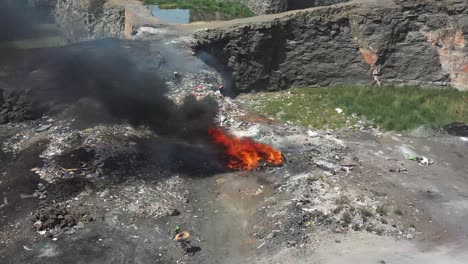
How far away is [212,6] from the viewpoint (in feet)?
74.3

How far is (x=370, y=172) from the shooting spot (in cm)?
1066

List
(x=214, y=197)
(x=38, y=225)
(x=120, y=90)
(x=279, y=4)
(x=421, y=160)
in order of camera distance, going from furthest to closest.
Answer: (x=279, y=4) → (x=120, y=90) → (x=421, y=160) → (x=214, y=197) → (x=38, y=225)

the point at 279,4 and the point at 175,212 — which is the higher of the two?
the point at 279,4

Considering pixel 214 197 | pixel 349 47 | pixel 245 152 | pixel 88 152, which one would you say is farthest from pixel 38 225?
pixel 349 47

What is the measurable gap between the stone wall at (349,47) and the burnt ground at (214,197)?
421 cm

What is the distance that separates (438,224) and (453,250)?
0.82m

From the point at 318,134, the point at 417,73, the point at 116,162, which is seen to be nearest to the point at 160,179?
the point at 116,162

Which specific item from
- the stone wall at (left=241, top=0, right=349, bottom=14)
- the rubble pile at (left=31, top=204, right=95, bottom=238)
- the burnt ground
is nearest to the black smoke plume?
the burnt ground

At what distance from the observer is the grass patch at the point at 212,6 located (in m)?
22.2

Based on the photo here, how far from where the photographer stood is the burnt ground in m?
8.38

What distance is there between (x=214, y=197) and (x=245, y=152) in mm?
1591

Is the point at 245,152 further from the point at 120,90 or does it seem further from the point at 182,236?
the point at 120,90

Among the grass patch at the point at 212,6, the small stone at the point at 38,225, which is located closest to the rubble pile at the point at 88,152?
the small stone at the point at 38,225

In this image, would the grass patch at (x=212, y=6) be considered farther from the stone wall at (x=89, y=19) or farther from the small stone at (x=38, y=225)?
the small stone at (x=38, y=225)
